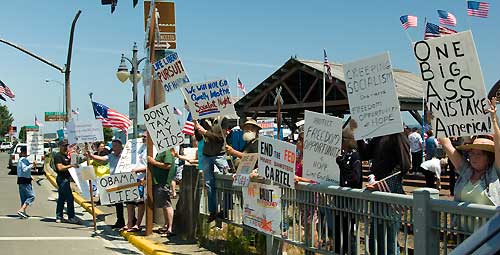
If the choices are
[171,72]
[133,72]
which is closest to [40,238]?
[171,72]

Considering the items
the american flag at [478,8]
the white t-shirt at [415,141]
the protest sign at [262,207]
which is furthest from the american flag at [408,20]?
the protest sign at [262,207]

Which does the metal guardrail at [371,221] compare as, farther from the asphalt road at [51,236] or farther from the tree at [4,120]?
the tree at [4,120]

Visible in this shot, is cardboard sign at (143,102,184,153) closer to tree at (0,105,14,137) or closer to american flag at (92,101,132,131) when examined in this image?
american flag at (92,101,132,131)

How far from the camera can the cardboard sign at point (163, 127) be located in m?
9.73

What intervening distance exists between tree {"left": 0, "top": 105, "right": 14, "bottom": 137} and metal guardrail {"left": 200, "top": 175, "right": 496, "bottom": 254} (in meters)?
135

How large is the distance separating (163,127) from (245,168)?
236cm

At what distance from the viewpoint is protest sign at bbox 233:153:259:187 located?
308 inches

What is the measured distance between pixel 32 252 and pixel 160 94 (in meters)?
3.55

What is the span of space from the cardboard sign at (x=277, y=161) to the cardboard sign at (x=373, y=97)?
1144mm

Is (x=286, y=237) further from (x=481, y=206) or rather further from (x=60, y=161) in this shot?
(x=60, y=161)

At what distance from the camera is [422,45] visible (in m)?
5.04

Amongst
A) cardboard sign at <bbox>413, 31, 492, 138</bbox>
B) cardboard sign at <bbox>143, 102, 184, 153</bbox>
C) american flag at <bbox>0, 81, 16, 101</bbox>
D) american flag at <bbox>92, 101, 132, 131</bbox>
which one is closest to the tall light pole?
american flag at <bbox>92, 101, 132, 131</bbox>

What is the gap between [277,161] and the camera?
712 centimetres

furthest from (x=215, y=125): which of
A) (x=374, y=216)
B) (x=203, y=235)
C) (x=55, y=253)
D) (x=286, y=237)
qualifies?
(x=374, y=216)
